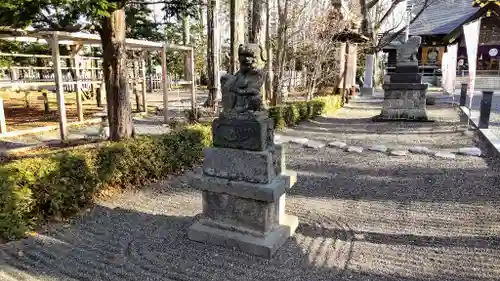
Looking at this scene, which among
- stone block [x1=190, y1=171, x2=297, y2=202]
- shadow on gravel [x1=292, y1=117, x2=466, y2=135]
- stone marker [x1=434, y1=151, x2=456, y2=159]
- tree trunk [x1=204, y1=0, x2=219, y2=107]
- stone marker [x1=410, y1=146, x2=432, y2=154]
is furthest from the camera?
tree trunk [x1=204, y1=0, x2=219, y2=107]

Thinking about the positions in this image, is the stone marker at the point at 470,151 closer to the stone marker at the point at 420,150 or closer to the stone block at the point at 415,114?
the stone marker at the point at 420,150

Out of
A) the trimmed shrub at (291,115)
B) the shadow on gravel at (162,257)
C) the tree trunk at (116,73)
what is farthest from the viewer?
the trimmed shrub at (291,115)

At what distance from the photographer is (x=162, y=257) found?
10.7 ft

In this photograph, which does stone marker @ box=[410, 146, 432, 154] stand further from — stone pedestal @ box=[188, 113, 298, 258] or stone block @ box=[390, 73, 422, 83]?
stone pedestal @ box=[188, 113, 298, 258]

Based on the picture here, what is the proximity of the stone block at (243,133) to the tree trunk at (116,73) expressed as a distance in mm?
3523

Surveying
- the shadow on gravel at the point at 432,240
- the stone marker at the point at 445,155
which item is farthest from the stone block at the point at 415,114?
the shadow on gravel at the point at 432,240

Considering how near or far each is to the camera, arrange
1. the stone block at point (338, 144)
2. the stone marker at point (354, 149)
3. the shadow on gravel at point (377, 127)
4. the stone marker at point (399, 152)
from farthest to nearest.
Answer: the shadow on gravel at point (377, 127), the stone block at point (338, 144), the stone marker at point (354, 149), the stone marker at point (399, 152)

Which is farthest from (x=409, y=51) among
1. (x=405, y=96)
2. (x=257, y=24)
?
(x=257, y=24)

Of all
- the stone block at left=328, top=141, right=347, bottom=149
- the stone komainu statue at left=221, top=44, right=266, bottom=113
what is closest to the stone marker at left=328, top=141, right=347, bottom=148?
the stone block at left=328, top=141, right=347, bottom=149

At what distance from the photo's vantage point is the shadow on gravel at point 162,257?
2977mm

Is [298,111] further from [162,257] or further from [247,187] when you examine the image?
[162,257]

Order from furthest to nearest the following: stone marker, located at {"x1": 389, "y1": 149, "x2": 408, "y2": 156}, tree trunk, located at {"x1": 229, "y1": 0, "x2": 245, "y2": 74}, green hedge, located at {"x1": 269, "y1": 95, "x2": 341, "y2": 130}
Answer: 1. tree trunk, located at {"x1": 229, "y1": 0, "x2": 245, "y2": 74}
2. green hedge, located at {"x1": 269, "y1": 95, "x2": 341, "y2": 130}
3. stone marker, located at {"x1": 389, "y1": 149, "x2": 408, "y2": 156}

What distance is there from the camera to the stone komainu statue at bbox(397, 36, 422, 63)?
1123 cm

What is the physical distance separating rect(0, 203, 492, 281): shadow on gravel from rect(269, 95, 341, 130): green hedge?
6059mm
